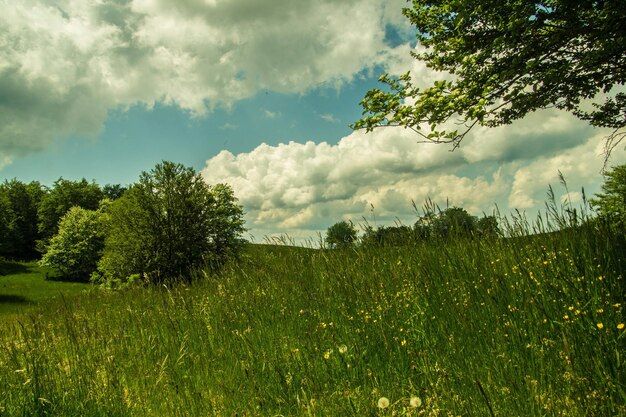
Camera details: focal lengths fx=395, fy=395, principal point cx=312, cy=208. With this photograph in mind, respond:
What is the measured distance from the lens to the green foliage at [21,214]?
210 ft

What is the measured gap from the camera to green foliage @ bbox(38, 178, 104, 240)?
6644 centimetres

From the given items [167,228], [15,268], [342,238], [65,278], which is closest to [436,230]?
[342,238]

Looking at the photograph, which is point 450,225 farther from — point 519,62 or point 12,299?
point 12,299

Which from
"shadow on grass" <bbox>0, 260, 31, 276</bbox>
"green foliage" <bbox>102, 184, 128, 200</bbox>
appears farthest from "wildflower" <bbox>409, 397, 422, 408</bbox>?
"green foliage" <bbox>102, 184, 128, 200</bbox>

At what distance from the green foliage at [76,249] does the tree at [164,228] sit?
23.5 meters

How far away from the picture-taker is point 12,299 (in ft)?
94.7

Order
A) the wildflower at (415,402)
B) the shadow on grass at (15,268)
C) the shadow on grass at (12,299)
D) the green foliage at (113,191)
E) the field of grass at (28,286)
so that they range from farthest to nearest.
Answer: the green foliage at (113,191) → the shadow on grass at (15,268) → the field of grass at (28,286) → the shadow on grass at (12,299) → the wildflower at (415,402)

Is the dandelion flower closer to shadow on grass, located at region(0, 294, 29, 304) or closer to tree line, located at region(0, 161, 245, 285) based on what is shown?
tree line, located at region(0, 161, 245, 285)

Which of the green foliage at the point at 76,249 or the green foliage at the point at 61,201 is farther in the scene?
the green foliage at the point at 61,201

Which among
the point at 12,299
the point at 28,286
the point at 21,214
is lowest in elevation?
the point at 12,299

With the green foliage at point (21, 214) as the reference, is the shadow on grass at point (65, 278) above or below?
below

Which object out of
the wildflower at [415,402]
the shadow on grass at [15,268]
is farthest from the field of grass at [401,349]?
the shadow on grass at [15,268]

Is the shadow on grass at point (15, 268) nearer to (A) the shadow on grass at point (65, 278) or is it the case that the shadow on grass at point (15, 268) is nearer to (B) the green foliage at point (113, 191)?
(A) the shadow on grass at point (65, 278)

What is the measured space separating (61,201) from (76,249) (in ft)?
109
